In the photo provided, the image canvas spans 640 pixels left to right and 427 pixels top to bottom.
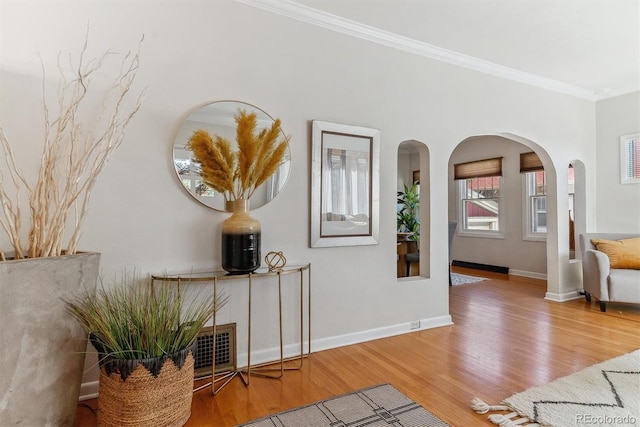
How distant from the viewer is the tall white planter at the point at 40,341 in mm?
1391

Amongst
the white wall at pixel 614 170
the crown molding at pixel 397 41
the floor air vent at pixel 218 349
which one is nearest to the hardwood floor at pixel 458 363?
the floor air vent at pixel 218 349

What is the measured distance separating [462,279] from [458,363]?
327 centimetres

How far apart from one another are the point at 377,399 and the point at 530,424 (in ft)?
2.53

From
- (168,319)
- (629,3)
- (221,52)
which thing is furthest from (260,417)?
(629,3)

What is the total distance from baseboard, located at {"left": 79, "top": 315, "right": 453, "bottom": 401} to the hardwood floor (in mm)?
59

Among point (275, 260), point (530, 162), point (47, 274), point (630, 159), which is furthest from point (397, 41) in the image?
point (530, 162)

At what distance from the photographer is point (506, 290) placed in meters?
4.67

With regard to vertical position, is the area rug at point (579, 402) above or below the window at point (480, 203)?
below

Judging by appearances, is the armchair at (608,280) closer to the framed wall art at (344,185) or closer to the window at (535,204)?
the window at (535,204)

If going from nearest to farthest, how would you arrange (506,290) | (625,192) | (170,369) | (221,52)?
(170,369)
(221,52)
(625,192)
(506,290)

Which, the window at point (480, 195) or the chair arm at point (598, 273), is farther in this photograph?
the window at point (480, 195)

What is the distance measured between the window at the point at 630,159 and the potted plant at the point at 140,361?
5.25 metres

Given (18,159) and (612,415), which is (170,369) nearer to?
(18,159)

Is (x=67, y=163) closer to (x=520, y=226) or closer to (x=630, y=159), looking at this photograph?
(x=630, y=159)
